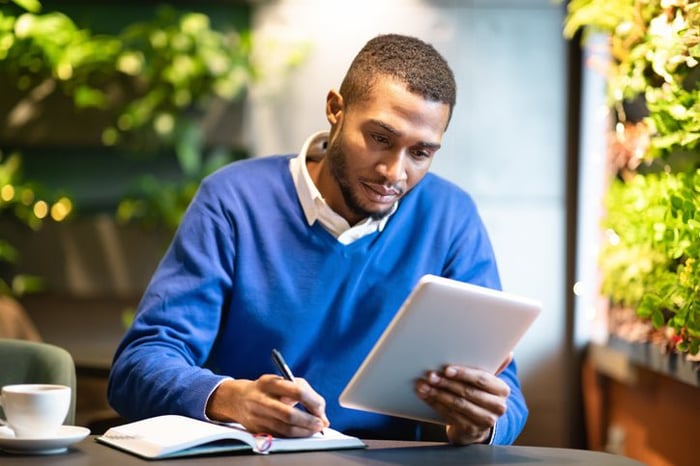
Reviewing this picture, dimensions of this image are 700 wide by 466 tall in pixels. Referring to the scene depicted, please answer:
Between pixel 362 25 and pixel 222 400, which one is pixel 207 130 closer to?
pixel 362 25

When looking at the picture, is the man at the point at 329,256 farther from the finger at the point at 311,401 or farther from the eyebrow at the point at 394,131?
the finger at the point at 311,401

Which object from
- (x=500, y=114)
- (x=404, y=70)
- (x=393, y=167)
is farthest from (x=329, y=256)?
(x=500, y=114)

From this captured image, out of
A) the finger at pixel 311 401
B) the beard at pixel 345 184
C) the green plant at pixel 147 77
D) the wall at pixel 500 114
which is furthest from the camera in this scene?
the wall at pixel 500 114

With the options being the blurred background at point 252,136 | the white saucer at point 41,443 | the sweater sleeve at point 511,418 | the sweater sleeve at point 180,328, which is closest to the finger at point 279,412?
the sweater sleeve at point 180,328

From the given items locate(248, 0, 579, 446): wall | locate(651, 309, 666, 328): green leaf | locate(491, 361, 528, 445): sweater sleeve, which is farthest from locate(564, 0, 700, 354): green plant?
locate(248, 0, 579, 446): wall

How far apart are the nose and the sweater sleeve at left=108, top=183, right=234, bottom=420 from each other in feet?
1.04

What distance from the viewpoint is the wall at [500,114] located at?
14.5 feet

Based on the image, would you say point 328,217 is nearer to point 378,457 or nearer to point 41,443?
point 378,457

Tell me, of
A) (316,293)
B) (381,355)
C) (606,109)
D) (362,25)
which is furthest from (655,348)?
(362,25)

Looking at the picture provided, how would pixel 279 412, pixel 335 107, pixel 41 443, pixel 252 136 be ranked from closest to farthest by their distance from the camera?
pixel 41 443 < pixel 279 412 < pixel 335 107 < pixel 252 136

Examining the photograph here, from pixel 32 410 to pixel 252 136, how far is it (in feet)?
9.49

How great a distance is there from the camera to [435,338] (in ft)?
5.41

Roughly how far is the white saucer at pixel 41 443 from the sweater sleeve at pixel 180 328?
9.3 inches

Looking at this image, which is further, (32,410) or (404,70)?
(404,70)
